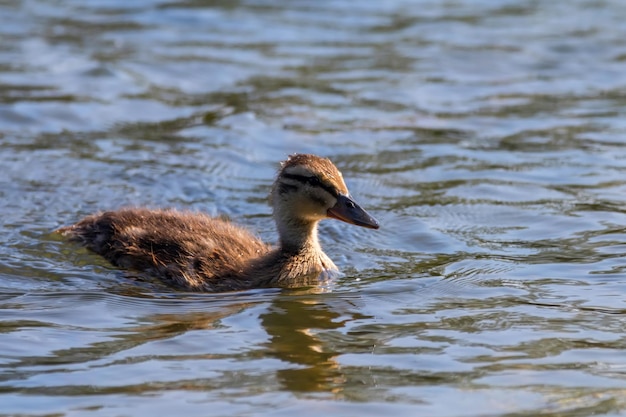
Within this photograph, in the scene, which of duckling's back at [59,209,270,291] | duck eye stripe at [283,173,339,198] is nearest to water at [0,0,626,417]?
duckling's back at [59,209,270,291]

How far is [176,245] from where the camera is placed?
25.3 ft

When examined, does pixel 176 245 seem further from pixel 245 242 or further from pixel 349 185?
pixel 349 185

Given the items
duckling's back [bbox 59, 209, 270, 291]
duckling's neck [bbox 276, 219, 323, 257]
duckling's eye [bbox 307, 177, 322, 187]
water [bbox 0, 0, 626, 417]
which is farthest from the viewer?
duckling's neck [bbox 276, 219, 323, 257]

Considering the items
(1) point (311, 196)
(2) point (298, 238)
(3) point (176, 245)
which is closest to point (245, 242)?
(2) point (298, 238)

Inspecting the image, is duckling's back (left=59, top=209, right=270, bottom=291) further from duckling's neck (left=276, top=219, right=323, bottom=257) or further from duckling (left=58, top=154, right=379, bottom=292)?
duckling's neck (left=276, top=219, right=323, bottom=257)

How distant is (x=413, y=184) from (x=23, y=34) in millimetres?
8053

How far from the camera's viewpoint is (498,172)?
33.4 ft

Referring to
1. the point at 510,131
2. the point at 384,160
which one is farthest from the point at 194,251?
the point at 510,131

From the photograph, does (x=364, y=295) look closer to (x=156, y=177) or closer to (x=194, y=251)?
(x=194, y=251)

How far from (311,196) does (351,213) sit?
0.30 metres

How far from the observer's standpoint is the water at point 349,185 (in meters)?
5.53

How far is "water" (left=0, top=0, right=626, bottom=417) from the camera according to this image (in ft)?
18.1

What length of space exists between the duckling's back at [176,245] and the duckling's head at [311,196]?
37 centimetres

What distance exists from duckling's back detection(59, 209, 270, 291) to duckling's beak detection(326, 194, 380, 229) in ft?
2.13
